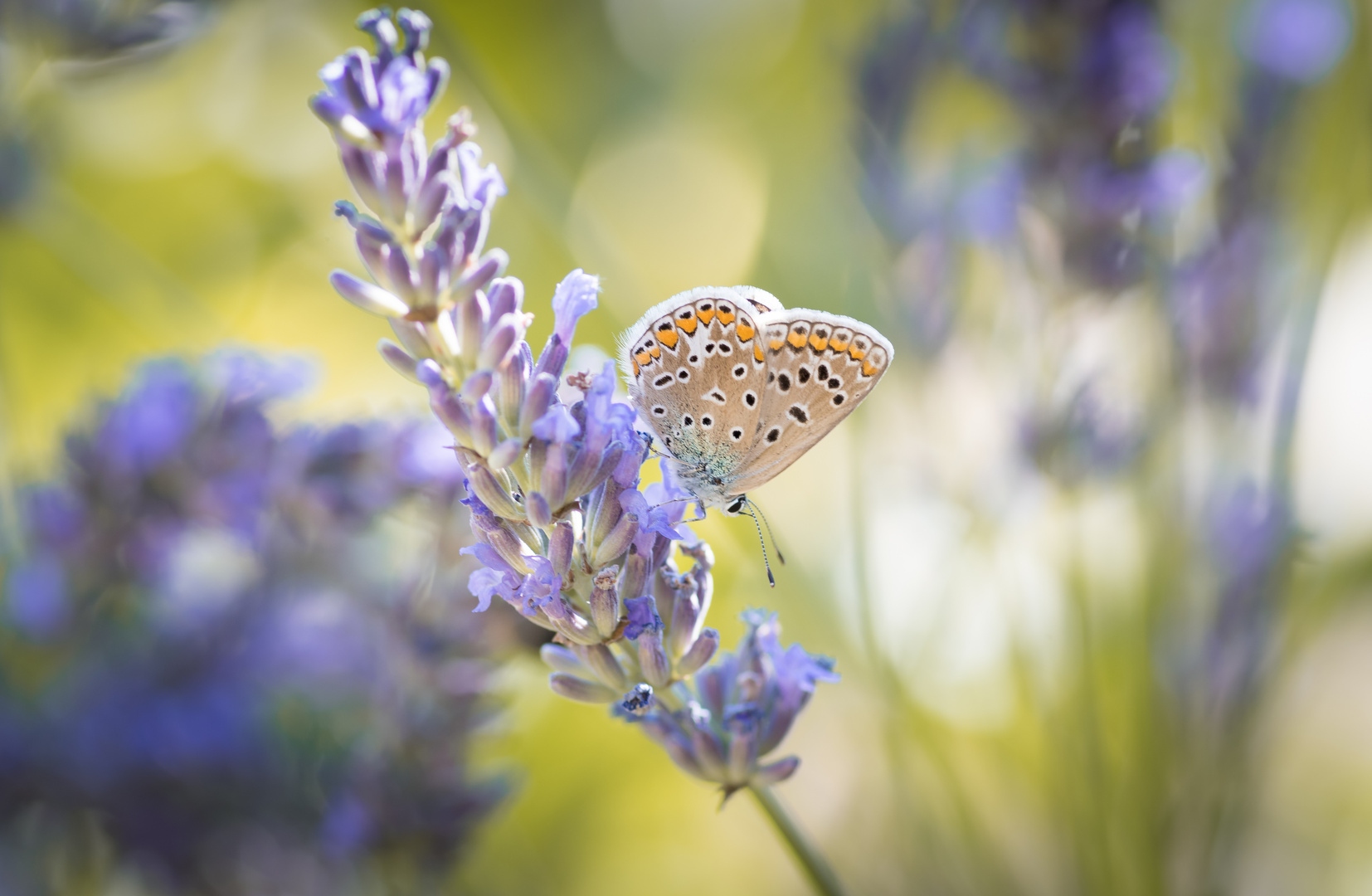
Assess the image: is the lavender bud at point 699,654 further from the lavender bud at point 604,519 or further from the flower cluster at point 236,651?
the flower cluster at point 236,651

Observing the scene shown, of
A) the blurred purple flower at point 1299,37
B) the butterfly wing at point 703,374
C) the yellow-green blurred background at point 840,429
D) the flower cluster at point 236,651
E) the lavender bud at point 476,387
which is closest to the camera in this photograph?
the lavender bud at point 476,387

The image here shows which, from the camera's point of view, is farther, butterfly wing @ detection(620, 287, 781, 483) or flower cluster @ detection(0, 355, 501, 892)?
flower cluster @ detection(0, 355, 501, 892)

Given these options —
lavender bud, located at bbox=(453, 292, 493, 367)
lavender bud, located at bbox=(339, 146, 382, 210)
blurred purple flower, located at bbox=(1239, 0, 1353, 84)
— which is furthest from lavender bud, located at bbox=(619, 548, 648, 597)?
blurred purple flower, located at bbox=(1239, 0, 1353, 84)

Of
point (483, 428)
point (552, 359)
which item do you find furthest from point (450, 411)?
point (552, 359)

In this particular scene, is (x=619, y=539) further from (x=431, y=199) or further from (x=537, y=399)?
(x=431, y=199)

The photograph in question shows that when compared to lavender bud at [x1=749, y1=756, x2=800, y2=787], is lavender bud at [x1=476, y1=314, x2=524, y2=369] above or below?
above

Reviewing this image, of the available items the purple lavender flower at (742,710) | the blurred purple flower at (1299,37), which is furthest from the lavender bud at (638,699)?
the blurred purple flower at (1299,37)

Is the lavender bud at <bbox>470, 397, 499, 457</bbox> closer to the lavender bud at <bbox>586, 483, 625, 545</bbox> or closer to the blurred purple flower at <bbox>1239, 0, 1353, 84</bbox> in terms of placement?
the lavender bud at <bbox>586, 483, 625, 545</bbox>
